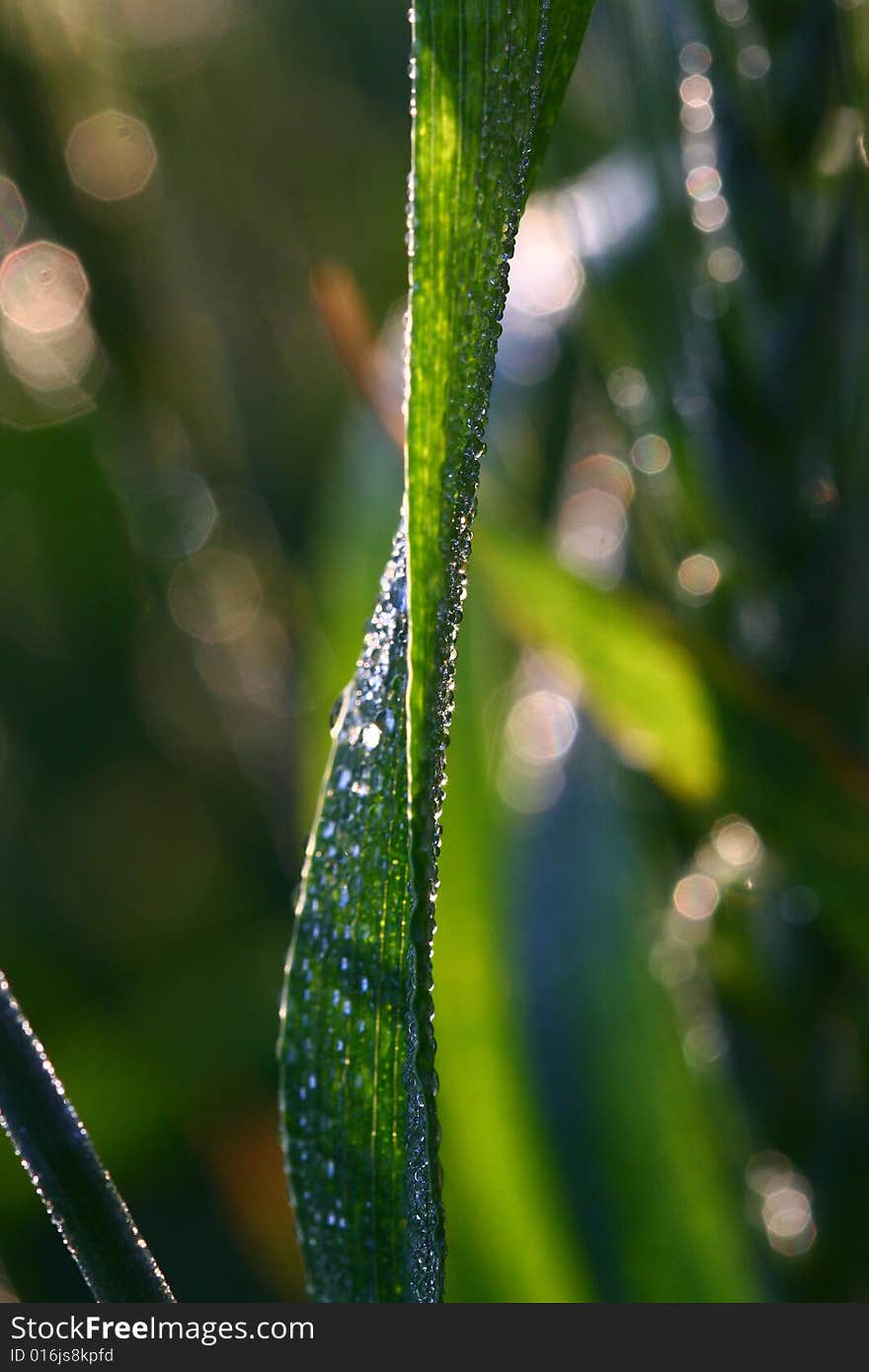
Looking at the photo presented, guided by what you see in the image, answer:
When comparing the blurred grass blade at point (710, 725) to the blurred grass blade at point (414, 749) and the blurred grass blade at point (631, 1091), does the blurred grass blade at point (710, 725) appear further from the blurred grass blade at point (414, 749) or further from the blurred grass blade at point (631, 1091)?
the blurred grass blade at point (414, 749)

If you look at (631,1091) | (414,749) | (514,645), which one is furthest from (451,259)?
(514,645)

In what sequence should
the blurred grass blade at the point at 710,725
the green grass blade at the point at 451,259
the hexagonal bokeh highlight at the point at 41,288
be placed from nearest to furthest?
the green grass blade at the point at 451,259
the blurred grass blade at the point at 710,725
the hexagonal bokeh highlight at the point at 41,288

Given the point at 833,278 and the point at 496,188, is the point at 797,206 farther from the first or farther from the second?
the point at 496,188

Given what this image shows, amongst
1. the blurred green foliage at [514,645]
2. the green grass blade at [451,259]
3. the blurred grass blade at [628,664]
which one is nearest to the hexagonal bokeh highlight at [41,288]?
the blurred green foliage at [514,645]

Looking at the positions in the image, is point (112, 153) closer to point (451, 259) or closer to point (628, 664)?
point (628, 664)

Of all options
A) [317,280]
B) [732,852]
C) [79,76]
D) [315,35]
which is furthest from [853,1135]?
[315,35]

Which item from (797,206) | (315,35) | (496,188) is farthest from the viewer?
(315,35)

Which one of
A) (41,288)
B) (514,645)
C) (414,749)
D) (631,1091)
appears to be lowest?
(631,1091)

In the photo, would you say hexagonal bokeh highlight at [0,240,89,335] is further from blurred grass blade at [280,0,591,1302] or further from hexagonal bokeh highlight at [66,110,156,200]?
blurred grass blade at [280,0,591,1302]
